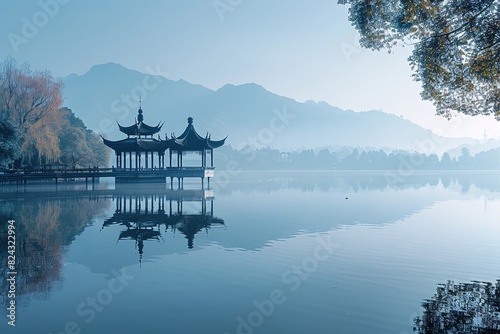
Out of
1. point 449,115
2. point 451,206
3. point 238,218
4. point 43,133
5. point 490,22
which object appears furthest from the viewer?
point 43,133

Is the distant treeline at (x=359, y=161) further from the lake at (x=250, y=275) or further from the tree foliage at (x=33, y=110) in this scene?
the lake at (x=250, y=275)

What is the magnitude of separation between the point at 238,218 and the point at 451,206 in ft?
55.5

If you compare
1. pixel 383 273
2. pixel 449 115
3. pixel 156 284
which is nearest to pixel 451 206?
pixel 449 115

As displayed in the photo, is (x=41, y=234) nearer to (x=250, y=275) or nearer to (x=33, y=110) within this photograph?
(x=250, y=275)

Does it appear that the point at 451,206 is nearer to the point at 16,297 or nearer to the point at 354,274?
the point at 354,274

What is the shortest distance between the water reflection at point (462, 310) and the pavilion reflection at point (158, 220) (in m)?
8.01

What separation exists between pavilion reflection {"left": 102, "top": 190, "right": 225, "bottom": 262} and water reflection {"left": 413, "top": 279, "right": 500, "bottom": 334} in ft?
26.3

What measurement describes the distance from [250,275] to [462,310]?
4959 mm

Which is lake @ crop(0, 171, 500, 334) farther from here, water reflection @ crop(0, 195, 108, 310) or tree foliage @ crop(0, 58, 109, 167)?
tree foliage @ crop(0, 58, 109, 167)

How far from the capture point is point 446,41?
11.4 meters

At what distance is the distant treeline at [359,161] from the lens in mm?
162250

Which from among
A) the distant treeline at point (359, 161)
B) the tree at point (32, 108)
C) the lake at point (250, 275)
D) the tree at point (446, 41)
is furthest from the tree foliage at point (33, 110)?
the distant treeline at point (359, 161)

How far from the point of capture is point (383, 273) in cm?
1112

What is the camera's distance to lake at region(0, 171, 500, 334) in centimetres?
769
